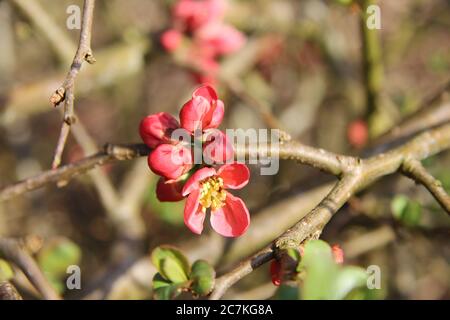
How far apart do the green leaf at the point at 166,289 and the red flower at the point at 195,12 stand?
112 centimetres

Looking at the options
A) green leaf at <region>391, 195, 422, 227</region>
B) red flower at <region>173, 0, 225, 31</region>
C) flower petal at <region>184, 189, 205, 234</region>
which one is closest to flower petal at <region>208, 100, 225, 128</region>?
flower petal at <region>184, 189, 205, 234</region>

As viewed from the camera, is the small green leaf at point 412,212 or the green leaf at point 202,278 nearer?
the green leaf at point 202,278

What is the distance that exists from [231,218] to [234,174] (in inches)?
3.1

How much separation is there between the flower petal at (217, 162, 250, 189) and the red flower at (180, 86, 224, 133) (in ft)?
0.24

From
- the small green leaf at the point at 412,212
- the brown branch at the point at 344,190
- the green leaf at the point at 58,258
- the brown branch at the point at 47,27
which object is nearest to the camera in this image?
the brown branch at the point at 344,190

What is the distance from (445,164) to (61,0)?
6.07 ft

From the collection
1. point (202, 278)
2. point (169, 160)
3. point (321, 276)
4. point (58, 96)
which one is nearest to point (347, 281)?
point (321, 276)

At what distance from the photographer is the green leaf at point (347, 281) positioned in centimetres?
73

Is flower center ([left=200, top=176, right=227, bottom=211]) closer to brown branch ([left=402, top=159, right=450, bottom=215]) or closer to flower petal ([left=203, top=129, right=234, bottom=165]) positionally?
flower petal ([left=203, top=129, right=234, bottom=165])

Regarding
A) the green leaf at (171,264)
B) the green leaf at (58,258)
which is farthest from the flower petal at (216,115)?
the green leaf at (58,258)

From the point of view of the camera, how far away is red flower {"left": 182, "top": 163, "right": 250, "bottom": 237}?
2.89 ft

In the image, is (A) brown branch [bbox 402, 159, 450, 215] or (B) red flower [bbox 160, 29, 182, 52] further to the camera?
(B) red flower [bbox 160, 29, 182, 52]

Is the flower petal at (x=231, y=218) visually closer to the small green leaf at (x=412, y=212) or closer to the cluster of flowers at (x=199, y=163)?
the cluster of flowers at (x=199, y=163)
